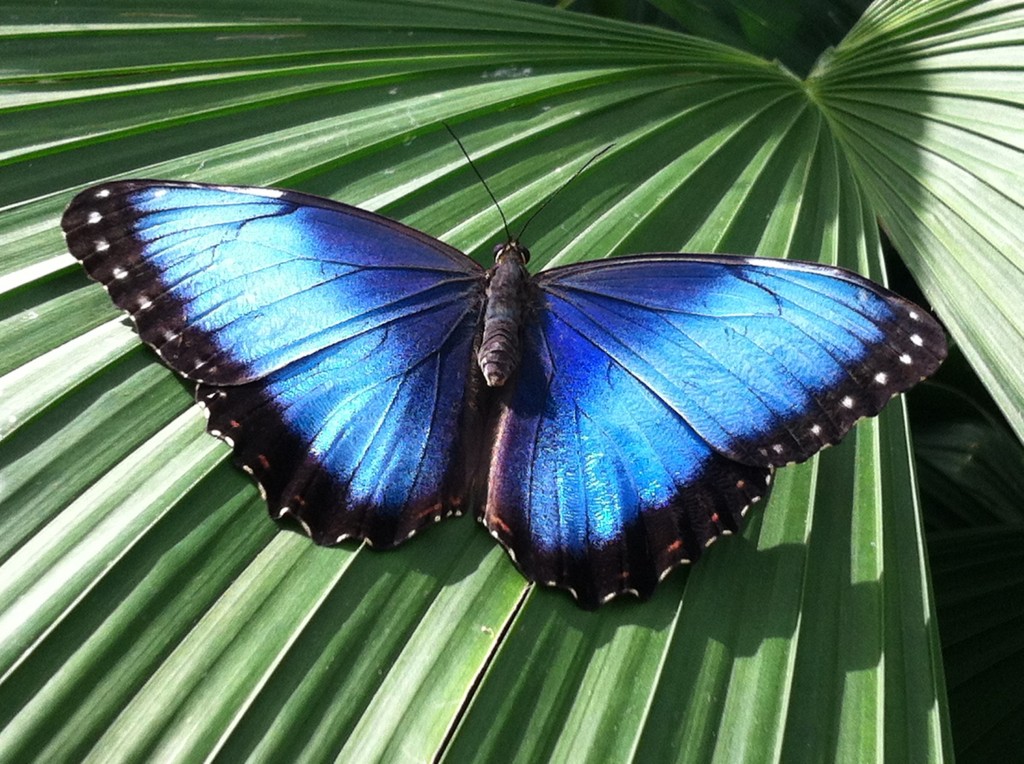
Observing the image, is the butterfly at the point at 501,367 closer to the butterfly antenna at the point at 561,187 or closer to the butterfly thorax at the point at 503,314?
the butterfly thorax at the point at 503,314

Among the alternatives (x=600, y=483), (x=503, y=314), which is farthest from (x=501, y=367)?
(x=600, y=483)

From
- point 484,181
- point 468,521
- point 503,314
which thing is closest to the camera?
point 468,521

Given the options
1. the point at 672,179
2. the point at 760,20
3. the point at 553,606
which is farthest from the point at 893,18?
the point at 553,606

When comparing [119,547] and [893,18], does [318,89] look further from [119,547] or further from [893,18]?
[893,18]

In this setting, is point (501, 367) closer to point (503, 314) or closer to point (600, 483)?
point (503, 314)

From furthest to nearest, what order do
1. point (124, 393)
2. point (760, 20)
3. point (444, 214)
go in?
point (760, 20)
point (444, 214)
point (124, 393)

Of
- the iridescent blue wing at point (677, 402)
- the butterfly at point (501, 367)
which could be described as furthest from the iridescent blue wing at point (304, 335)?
the iridescent blue wing at point (677, 402)

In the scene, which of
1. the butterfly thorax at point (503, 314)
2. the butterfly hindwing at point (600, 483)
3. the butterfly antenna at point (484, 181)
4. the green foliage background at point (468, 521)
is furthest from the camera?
the butterfly antenna at point (484, 181)

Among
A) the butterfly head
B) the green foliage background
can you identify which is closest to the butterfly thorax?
the butterfly head
